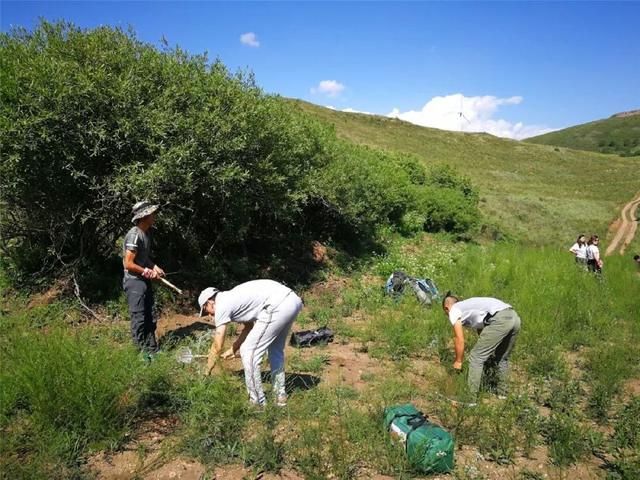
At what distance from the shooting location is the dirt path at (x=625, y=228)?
25.5 m

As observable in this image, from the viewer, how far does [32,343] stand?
3.99 metres

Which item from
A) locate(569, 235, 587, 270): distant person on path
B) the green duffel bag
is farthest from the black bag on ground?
locate(569, 235, 587, 270): distant person on path

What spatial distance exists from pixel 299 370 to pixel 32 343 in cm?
288

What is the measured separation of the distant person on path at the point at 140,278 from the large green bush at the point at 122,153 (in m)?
1.45

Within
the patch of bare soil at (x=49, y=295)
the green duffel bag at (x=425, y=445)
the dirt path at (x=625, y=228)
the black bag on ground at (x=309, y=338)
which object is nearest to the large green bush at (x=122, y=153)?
the patch of bare soil at (x=49, y=295)

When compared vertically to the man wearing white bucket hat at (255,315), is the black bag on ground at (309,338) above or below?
below

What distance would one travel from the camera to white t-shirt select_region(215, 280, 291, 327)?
417 centimetres

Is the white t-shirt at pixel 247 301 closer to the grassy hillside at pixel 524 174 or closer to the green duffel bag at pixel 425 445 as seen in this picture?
the green duffel bag at pixel 425 445

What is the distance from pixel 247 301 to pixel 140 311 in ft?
5.65

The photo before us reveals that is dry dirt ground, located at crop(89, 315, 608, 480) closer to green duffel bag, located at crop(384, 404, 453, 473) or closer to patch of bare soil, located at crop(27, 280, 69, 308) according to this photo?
green duffel bag, located at crop(384, 404, 453, 473)

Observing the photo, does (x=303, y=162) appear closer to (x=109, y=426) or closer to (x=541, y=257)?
(x=541, y=257)

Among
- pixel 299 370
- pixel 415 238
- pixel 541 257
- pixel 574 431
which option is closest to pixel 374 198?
pixel 415 238

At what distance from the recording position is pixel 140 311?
529 centimetres

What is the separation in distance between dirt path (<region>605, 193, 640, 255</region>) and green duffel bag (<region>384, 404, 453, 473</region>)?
22.7 meters
